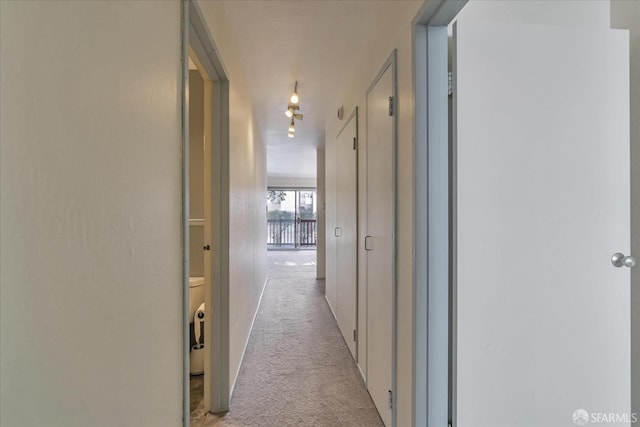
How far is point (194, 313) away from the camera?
2334 millimetres

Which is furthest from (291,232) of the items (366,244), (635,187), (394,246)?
(635,187)

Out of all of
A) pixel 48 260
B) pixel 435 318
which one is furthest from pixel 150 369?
pixel 435 318

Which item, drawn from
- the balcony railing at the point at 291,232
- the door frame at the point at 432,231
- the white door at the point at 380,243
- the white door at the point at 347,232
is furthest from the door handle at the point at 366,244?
the balcony railing at the point at 291,232

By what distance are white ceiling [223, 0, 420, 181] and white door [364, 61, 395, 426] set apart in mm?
444

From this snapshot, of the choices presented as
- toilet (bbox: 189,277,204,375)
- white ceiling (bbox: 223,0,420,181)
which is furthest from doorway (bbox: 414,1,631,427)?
toilet (bbox: 189,277,204,375)

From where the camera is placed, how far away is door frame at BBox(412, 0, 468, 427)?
1.34 meters

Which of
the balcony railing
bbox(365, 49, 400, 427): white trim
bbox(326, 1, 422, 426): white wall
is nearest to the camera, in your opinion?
bbox(326, 1, 422, 426): white wall

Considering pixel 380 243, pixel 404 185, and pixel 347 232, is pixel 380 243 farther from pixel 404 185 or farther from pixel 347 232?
pixel 347 232

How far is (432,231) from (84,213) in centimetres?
121

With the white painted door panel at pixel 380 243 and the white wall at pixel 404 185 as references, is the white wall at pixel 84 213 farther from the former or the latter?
the white painted door panel at pixel 380 243

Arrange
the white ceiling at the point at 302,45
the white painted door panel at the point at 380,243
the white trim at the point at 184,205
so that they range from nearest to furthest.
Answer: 1. the white trim at the point at 184,205
2. the white painted door panel at the point at 380,243
3. the white ceiling at the point at 302,45

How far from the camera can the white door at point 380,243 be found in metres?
1.70

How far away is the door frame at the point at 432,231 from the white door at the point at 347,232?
121 centimetres

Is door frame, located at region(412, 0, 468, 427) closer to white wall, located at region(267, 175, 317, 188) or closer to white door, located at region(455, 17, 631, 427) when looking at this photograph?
white door, located at region(455, 17, 631, 427)
